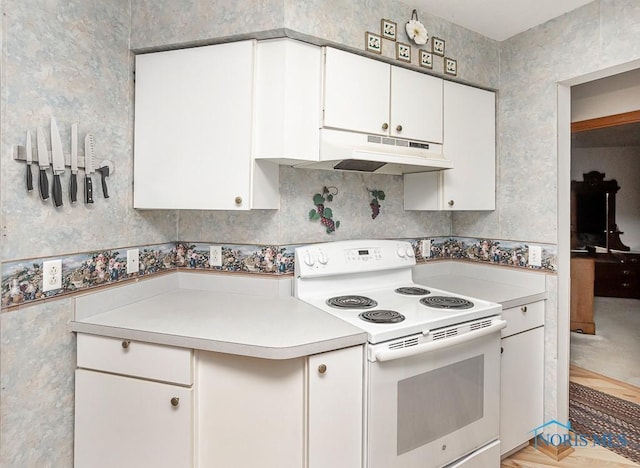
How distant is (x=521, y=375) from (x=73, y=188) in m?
2.38

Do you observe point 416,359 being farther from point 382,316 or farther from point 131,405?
point 131,405

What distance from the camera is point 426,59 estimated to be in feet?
6.87

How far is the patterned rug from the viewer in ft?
7.18

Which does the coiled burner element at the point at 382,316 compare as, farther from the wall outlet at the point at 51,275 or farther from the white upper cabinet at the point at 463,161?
the wall outlet at the point at 51,275

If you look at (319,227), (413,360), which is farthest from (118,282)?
(413,360)

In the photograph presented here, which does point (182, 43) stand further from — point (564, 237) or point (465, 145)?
point (564, 237)

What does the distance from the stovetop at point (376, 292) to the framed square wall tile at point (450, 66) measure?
1.02m

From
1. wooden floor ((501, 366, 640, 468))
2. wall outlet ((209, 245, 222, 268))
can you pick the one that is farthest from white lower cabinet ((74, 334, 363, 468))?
wooden floor ((501, 366, 640, 468))

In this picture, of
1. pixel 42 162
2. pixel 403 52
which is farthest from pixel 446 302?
pixel 42 162

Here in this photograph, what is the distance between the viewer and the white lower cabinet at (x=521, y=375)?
201 cm

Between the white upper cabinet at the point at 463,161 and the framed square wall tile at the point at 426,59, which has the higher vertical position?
the framed square wall tile at the point at 426,59

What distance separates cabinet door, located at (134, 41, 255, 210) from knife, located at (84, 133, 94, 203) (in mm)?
242

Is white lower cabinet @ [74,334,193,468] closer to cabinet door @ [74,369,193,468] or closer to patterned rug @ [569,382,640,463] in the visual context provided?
cabinet door @ [74,369,193,468]

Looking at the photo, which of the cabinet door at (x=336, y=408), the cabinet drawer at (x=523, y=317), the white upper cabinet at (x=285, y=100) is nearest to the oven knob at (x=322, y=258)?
the white upper cabinet at (x=285, y=100)
